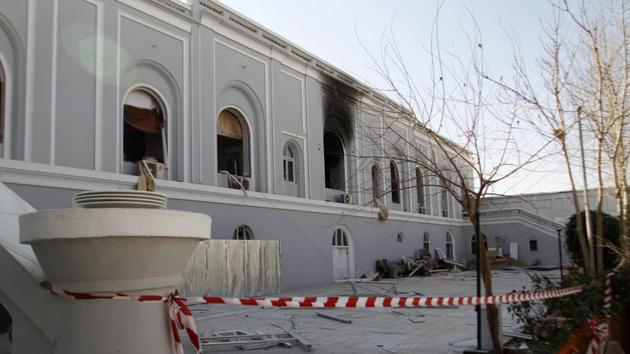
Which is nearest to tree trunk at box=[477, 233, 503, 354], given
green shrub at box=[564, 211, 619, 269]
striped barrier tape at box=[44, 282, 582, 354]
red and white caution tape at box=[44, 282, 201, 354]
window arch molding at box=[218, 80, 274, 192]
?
striped barrier tape at box=[44, 282, 582, 354]

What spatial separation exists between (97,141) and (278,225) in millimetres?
8059

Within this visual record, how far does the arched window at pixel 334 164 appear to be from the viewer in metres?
26.2

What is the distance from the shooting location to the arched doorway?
24.9 metres

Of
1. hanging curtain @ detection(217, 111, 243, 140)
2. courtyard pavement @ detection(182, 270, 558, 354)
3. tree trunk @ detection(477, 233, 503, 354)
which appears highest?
hanging curtain @ detection(217, 111, 243, 140)

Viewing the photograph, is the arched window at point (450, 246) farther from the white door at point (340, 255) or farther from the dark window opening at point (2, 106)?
the dark window opening at point (2, 106)

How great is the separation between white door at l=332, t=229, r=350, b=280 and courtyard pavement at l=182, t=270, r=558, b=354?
1050 cm

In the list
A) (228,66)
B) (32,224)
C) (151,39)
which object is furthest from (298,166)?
(32,224)

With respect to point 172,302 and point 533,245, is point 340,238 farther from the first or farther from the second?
point 172,302

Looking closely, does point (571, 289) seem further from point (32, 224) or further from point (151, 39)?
point (151, 39)

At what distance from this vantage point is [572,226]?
17203mm

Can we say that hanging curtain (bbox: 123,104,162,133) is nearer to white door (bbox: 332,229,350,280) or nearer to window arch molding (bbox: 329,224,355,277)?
white door (bbox: 332,229,350,280)

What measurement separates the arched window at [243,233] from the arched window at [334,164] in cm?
729

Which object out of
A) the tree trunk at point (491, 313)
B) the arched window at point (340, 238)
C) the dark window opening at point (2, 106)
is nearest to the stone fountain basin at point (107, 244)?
the tree trunk at point (491, 313)

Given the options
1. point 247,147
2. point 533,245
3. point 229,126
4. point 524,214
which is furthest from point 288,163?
point 524,214
